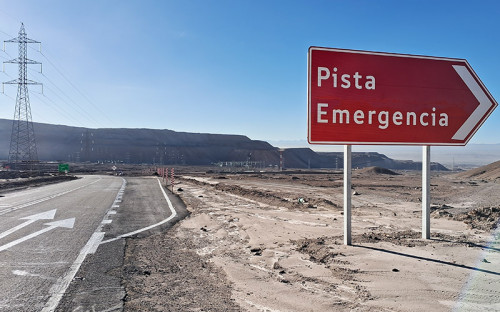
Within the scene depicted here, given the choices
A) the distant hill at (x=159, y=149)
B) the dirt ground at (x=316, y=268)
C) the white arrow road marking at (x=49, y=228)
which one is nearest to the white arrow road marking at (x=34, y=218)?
the white arrow road marking at (x=49, y=228)

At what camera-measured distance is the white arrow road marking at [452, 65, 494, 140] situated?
775cm

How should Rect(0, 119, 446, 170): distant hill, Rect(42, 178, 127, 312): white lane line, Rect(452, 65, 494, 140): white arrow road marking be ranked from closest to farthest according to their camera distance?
Rect(42, 178, 127, 312): white lane line, Rect(452, 65, 494, 140): white arrow road marking, Rect(0, 119, 446, 170): distant hill

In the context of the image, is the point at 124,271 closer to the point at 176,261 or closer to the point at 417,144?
the point at 176,261

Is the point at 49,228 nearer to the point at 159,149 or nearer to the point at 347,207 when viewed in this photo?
the point at 347,207

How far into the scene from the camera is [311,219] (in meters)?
11.3

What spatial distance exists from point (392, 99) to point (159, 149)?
533 feet

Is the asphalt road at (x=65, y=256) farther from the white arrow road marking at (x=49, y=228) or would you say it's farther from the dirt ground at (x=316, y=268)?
the dirt ground at (x=316, y=268)

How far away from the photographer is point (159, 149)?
164375mm

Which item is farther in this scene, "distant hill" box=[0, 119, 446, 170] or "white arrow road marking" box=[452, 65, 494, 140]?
"distant hill" box=[0, 119, 446, 170]

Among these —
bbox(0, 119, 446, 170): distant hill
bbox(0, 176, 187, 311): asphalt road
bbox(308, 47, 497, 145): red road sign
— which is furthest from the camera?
bbox(0, 119, 446, 170): distant hill

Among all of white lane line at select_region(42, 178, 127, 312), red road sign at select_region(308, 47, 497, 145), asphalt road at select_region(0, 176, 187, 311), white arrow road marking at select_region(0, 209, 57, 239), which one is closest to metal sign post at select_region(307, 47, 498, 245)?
red road sign at select_region(308, 47, 497, 145)

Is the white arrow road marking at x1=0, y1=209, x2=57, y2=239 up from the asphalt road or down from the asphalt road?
down

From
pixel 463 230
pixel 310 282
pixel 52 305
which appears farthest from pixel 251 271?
pixel 463 230

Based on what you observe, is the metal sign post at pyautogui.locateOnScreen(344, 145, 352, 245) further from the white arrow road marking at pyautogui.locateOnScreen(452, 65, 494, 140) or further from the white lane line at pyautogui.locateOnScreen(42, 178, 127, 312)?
the white lane line at pyautogui.locateOnScreen(42, 178, 127, 312)
